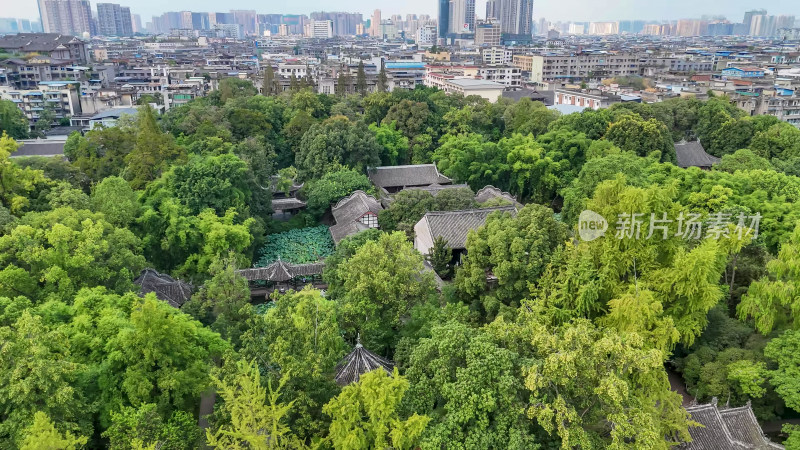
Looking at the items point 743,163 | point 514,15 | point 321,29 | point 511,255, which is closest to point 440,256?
point 511,255

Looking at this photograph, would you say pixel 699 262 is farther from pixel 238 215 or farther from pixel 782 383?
pixel 238 215

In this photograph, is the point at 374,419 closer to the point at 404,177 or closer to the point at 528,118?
the point at 404,177

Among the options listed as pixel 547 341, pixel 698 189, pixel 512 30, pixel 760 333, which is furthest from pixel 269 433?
pixel 512 30

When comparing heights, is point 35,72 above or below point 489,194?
above

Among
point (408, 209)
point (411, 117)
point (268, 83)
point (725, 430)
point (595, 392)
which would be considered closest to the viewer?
point (595, 392)

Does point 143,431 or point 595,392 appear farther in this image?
point 143,431

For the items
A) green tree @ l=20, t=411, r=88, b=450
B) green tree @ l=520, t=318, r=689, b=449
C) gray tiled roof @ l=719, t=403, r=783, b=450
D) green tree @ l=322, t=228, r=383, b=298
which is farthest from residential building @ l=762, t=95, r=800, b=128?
green tree @ l=20, t=411, r=88, b=450

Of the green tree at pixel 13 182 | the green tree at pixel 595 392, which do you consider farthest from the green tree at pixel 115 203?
the green tree at pixel 595 392

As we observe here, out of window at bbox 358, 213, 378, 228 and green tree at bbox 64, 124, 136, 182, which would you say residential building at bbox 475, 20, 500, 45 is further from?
green tree at bbox 64, 124, 136, 182

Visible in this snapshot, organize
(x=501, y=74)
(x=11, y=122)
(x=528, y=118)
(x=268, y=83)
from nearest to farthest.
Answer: (x=11, y=122), (x=528, y=118), (x=268, y=83), (x=501, y=74)
